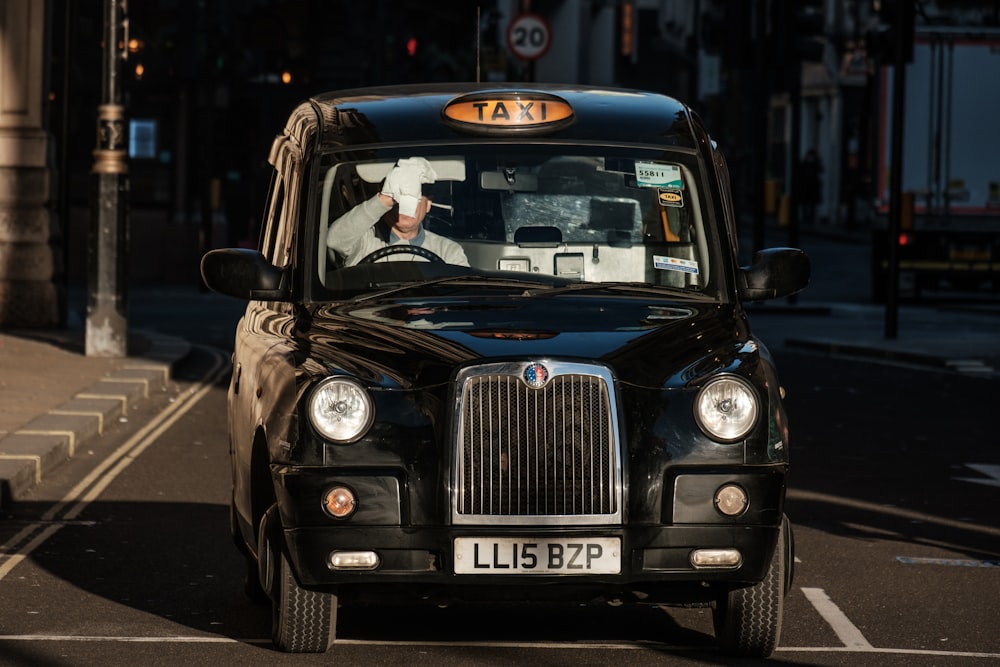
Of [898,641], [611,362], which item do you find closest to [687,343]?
[611,362]

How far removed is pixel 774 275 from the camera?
802 centimetres

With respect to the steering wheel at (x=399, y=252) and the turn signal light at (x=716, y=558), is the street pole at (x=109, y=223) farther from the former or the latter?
the turn signal light at (x=716, y=558)

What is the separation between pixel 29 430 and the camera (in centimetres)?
1347

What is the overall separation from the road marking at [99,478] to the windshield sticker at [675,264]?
9.76ft

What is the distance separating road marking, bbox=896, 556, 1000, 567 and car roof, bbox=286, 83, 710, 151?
7.90ft

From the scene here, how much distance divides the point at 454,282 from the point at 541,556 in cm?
125

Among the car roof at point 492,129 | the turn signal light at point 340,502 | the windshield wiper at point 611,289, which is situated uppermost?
the car roof at point 492,129

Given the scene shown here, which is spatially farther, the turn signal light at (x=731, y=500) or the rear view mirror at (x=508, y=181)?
the rear view mirror at (x=508, y=181)

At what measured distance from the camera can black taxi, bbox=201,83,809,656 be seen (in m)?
7.00

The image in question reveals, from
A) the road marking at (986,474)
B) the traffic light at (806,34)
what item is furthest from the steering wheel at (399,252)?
the traffic light at (806,34)

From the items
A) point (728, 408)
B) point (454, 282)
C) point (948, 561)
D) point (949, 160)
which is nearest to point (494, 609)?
point (454, 282)

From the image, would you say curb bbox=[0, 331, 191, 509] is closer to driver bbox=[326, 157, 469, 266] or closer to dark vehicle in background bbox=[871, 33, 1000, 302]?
driver bbox=[326, 157, 469, 266]

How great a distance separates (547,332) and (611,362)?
0.89 feet

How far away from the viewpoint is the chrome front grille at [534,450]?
698 cm
